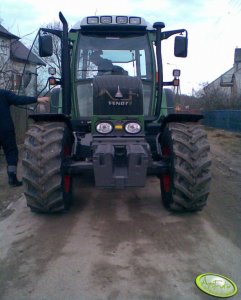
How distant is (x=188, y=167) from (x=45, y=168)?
180cm

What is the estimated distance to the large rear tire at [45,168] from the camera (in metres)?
4.70

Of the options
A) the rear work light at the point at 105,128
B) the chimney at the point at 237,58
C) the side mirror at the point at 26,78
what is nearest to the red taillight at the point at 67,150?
the rear work light at the point at 105,128

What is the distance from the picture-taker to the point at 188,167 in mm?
4812

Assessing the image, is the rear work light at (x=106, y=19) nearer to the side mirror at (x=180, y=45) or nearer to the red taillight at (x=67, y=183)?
the side mirror at (x=180, y=45)

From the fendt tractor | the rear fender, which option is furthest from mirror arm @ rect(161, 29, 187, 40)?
the rear fender

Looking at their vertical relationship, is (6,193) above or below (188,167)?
below

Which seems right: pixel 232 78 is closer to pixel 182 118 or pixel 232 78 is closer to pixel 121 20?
pixel 121 20

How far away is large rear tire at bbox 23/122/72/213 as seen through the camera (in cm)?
470

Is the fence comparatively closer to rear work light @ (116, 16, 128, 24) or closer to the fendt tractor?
the fendt tractor

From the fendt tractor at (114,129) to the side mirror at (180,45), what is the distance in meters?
0.02

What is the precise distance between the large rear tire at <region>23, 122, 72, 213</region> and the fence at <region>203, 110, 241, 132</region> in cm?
1612

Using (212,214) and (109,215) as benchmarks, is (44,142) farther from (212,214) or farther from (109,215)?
(212,214)

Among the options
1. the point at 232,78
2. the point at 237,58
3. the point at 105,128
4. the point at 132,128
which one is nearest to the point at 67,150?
the point at 105,128

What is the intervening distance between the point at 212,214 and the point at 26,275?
2.90 meters
